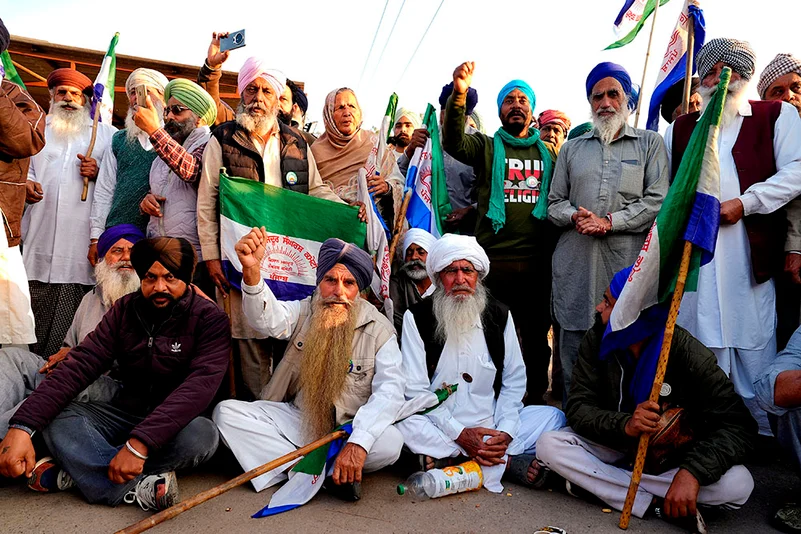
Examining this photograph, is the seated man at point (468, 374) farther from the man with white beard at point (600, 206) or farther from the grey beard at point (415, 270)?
the grey beard at point (415, 270)

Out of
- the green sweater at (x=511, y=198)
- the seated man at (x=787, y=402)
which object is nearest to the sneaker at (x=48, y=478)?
the green sweater at (x=511, y=198)

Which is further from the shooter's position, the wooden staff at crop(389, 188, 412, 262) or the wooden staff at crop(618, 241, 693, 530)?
the wooden staff at crop(389, 188, 412, 262)

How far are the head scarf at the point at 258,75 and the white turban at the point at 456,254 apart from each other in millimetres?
1678

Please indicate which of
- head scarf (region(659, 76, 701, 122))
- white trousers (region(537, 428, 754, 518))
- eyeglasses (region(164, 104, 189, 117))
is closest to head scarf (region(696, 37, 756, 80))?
head scarf (region(659, 76, 701, 122))

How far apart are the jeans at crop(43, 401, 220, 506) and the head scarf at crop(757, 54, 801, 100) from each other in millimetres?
4484

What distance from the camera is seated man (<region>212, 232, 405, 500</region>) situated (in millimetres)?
3246

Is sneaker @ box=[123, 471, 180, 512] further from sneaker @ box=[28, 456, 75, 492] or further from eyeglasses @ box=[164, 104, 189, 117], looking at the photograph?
eyeglasses @ box=[164, 104, 189, 117]

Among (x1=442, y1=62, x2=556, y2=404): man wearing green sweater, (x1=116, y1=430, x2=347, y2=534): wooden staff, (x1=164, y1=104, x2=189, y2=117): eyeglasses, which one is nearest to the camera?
(x1=116, y1=430, x2=347, y2=534): wooden staff

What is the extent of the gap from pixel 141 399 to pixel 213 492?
102 centimetres

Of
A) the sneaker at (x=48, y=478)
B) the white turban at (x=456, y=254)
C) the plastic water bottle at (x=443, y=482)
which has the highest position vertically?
the white turban at (x=456, y=254)

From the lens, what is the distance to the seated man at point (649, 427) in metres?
2.81

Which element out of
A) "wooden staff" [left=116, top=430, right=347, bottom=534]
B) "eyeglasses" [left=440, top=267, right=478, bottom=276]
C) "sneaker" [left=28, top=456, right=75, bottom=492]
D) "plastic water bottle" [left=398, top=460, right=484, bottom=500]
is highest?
"eyeglasses" [left=440, top=267, right=478, bottom=276]

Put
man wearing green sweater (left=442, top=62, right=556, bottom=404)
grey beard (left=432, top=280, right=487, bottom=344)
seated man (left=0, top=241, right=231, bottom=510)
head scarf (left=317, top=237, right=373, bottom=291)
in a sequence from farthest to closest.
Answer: man wearing green sweater (left=442, top=62, right=556, bottom=404) → grey beard (left=432, top=280, right=487, bottom=344) → head scarf (left=317, top=237, right=373, bottom=291) → seated man (left=0, top=241, right=231, bottom=510)

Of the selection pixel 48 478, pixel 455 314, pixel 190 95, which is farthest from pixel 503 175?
pixel 48 478
